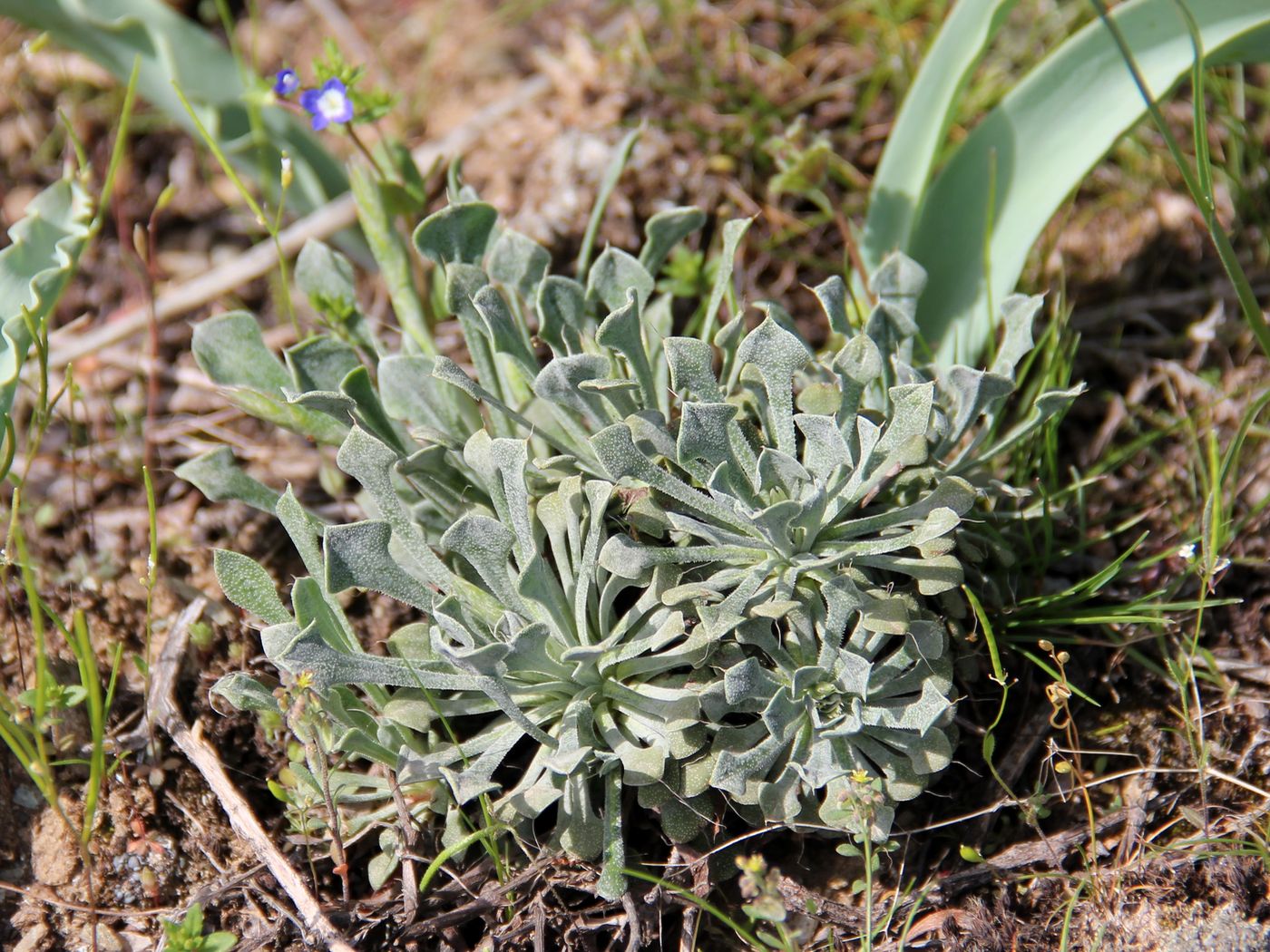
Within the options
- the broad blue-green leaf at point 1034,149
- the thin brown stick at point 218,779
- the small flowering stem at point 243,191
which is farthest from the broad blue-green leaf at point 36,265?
the broad blue-green leaf at point 1034,149

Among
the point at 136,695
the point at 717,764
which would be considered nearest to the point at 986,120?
the point at 717,764

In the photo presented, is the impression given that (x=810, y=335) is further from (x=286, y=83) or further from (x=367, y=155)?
(x=286, y=83)

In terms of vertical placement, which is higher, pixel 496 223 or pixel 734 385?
pixel 496 223

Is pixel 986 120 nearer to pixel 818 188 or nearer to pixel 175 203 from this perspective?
pixel 818 188

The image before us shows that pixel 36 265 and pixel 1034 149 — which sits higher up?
pixel 36 265

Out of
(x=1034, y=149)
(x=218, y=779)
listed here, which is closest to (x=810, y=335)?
(x=1034, y=149)

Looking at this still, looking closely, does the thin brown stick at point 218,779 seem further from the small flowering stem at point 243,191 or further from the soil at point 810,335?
the small flowering stem at point 243,191

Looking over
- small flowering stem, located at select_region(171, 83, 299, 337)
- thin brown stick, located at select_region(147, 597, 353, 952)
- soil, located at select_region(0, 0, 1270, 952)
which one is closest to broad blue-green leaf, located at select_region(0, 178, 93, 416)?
small flowering stem, located at select_region(171, 83, 299, 337)
